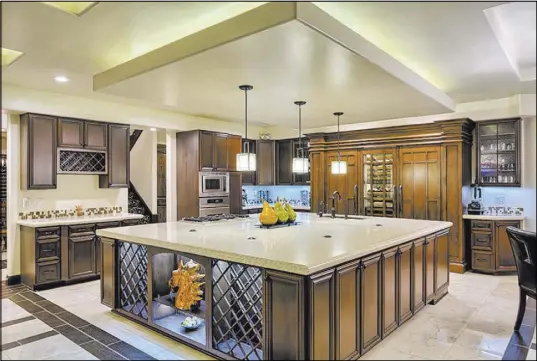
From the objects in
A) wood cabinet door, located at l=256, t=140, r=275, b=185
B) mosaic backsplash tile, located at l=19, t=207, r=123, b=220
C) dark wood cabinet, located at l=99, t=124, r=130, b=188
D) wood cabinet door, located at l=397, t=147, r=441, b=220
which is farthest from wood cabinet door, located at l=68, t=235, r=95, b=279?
wood cabinet door, located at l=397, t=147, r=441, b=220

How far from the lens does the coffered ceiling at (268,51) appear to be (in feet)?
8.18

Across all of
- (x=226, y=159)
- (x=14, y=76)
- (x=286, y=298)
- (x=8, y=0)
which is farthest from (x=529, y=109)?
(x=226, y=159)

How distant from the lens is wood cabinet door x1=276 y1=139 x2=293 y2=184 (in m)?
7.46

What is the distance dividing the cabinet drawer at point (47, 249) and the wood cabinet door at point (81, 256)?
153 millimetres

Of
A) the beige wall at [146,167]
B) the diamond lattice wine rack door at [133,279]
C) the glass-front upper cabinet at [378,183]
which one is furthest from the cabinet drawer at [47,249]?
the glass-front upper cabinet at [378,183]

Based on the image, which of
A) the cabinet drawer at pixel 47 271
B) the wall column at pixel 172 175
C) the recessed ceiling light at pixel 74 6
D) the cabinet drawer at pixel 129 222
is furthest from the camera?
the wall column at pixel 172 175

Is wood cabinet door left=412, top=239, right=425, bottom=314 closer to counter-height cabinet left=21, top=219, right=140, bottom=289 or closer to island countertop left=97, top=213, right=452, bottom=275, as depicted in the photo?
island countertop left=97, top=213, right=452, bottom=275

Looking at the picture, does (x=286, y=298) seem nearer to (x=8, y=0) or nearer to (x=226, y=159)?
(x=8, y=0)

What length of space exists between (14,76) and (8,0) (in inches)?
76.4

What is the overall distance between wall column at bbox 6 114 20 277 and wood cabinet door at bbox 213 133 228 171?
275cm

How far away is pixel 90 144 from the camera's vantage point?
16.6 feet

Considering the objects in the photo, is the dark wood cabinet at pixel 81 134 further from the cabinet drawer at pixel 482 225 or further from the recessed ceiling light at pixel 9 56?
the cabinet drawer at pixel 482 225

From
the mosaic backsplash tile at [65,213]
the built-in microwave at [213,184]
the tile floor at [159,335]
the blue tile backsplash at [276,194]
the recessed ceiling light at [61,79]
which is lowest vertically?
the tile floor at [159,335]

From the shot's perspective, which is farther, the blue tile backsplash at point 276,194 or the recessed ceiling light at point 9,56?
the blue tile backsplash at point 276,194
